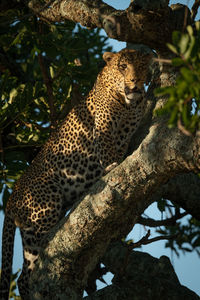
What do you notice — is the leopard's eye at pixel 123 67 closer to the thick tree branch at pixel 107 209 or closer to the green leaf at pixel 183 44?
the thick tree branch at pixel 107 209

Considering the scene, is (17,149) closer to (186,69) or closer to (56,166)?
(56,166)

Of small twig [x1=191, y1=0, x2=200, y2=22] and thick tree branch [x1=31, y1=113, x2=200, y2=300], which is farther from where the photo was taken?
small twig [x1=191, y1=0, x2=200, y2=22]

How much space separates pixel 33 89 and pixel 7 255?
2378mm

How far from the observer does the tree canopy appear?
5000 millimetres

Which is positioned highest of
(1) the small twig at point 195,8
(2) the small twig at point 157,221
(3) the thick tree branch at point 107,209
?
(1) the small twig at point 195,8

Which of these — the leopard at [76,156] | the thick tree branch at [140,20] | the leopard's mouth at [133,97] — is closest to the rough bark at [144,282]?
the leopard at [76,156]

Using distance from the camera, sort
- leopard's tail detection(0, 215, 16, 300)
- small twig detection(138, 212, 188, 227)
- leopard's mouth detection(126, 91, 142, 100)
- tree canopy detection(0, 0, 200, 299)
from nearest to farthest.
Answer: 1. tree canopy detection(0, 0, 200, 299)
2. leopard's tail detection(0, 215, 16, 300)
3. leopard's mouth detection(126, 91, 142, 100)
4. small twig detection(138, 212, 188, 227)

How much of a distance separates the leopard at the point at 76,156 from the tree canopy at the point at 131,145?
0.85 ft

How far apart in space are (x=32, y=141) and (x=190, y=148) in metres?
3.77

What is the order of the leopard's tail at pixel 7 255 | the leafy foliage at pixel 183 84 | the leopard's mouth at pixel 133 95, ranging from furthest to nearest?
the leopard's mouth at pixel 133 95 → the leopard's tail at pixel 7 255 → the leafy foliage at pixel 183 84

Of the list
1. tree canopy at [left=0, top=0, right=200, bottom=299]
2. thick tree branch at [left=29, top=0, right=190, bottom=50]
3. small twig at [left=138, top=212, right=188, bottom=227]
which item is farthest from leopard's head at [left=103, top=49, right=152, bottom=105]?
small twig at [left=138, top=212, right=188, bottom=227]

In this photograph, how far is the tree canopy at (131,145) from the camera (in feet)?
16.4

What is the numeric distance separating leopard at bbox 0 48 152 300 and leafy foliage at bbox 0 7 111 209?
36 cm

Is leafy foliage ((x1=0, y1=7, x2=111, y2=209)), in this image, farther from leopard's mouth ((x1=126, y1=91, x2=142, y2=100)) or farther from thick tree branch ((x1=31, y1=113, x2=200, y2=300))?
thick tree branch ((x1=31, y1=113, x2=200, y2=300))
